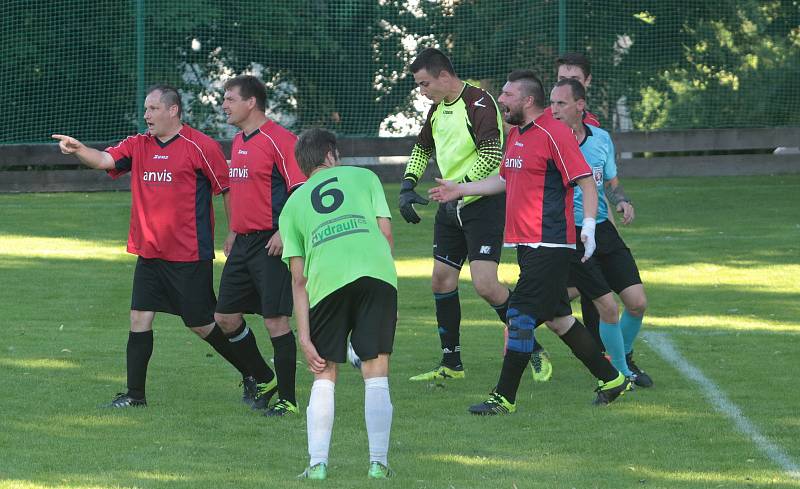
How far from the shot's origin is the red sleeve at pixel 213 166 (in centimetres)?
787

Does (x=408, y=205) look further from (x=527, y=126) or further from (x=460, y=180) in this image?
(x=527, y=126)

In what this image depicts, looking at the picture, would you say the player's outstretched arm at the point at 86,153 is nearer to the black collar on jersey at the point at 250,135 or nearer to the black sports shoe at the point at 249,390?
the black collar on jersey at the point at 250,135

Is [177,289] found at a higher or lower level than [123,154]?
lower

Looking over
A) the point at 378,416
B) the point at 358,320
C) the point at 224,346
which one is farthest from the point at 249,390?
the point at 378,416

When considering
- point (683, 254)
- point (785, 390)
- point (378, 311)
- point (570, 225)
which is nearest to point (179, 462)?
point (378, 311)

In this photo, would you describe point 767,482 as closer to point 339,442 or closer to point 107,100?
point 339,442

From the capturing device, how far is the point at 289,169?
7703 millimetres

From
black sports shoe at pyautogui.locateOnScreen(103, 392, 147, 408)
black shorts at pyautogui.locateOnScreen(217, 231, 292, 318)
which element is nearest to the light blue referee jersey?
black shorts at pyautogui.locateOnScreen(217, 231, 292, 318)

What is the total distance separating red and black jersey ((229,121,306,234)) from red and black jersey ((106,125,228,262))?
0.22 metres

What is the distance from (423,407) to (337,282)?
2122 millimetres

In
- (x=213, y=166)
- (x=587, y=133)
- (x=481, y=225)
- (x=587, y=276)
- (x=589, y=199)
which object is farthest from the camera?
(x=481, y=225)

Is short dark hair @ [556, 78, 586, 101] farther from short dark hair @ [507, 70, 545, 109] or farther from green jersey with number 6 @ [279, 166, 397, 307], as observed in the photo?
green jersey with number 6 @ [279, 166, 397, 307]

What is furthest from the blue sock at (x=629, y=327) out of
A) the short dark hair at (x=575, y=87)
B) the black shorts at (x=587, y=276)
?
the short dark hair at (x=575, y=87)

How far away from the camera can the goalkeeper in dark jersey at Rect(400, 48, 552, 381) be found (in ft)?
28.0
